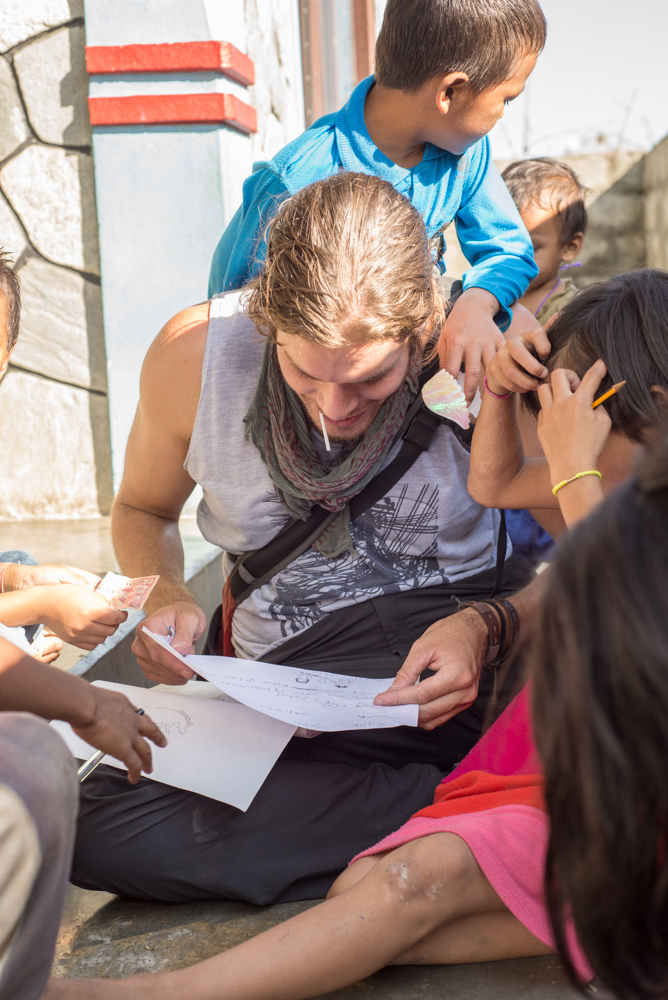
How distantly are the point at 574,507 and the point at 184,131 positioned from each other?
2.45m

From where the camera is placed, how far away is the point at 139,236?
10.7 ft

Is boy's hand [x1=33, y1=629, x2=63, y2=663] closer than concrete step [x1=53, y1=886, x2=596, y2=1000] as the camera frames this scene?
No

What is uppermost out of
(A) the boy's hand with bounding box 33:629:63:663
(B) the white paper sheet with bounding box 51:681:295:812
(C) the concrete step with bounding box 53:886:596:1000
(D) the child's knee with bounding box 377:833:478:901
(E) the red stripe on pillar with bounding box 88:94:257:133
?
(E) the red stripe on pillar with bounding box 88:94:257:133

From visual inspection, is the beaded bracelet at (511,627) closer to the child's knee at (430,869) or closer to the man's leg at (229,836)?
the man's leg at (229,836)

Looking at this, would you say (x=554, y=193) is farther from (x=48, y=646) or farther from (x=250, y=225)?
(x=48, y=646)

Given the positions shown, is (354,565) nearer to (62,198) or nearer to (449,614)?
(449,614)

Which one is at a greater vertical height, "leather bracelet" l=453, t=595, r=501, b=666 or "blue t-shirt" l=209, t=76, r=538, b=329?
"blue t-shirt" l=209, t=76, r=538, b=329

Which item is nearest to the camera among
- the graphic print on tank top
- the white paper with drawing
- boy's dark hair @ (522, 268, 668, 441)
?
the white paper with drawing

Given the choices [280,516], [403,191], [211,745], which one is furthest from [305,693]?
[403,191]

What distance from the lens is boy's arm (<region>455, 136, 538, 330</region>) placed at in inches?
77.0

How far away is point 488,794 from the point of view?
1.25 m

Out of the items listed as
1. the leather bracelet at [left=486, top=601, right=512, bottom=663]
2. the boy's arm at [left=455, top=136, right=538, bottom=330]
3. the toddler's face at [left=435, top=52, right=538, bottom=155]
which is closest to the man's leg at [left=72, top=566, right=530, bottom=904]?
the leather bracelet at [left=486, top=601, right=512, bottom=663]

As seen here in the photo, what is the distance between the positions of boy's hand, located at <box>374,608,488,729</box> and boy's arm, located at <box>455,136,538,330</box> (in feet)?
2.63

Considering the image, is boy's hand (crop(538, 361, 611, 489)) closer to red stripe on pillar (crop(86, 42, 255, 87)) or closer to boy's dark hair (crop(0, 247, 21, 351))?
boy's dark hair (crop(0, 247, 21, 351))
